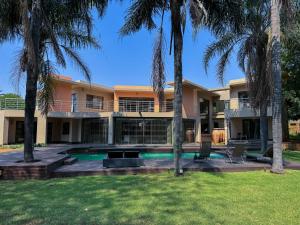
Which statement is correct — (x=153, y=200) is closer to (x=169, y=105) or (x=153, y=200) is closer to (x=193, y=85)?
(x=193, y=85)

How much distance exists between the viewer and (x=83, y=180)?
8852mm

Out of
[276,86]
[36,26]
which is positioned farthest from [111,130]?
[276,86]

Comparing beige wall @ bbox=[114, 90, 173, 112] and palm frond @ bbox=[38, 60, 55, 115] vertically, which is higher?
beige wall @ bbox=[114, 90, 173, 112]

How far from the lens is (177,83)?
381 inches

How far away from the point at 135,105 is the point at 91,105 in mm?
4731

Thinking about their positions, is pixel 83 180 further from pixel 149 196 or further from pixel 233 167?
pixel 233 167

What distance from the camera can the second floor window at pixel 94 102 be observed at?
28.5 m

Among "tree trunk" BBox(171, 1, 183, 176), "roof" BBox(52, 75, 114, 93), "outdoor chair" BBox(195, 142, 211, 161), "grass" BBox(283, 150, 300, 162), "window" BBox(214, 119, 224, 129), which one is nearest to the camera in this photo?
"tree trunk" BBox(171, 1, 183, 176)

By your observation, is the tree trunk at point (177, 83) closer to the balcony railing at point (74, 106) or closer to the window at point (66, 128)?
the balcony railing at point (74, 106)

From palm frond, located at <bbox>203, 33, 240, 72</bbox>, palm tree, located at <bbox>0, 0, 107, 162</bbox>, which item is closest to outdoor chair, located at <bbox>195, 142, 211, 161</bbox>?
palm frond, located at <bbox>203, 33, 240, 72</bbox>

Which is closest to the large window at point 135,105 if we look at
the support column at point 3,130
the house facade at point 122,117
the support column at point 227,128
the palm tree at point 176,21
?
the house facade at point 122,117

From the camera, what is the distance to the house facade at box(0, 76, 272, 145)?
25703mm

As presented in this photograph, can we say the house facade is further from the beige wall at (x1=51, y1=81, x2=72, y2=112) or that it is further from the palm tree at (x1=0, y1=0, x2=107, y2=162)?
the palm tree at (x1=0, y1=0, x2=107, y2=162)

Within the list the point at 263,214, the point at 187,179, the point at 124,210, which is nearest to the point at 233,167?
the point at 187,179
